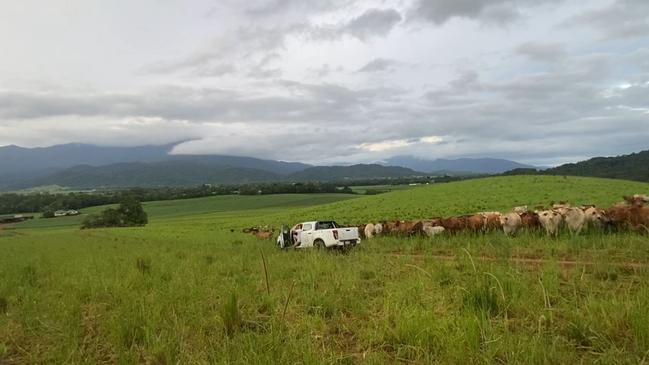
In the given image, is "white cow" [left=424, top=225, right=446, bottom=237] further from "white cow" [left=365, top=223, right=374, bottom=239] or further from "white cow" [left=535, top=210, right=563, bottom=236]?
Answer: "white cow" [left=365, top=223, right=374, bottom=239]

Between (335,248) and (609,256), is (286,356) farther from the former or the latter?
(335,248)

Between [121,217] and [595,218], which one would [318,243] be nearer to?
[595,218]

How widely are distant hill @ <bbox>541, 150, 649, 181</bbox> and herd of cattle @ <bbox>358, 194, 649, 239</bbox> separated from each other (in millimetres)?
88818

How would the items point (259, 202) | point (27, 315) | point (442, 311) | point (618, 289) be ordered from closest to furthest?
point (442, 311) < point (618, 289) < point (27, 315) < point (259, 202)

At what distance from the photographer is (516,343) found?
527 centimetres

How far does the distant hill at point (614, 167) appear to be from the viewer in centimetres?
10074

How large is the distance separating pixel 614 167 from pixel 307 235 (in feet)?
373

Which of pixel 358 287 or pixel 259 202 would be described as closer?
pixel 358 287

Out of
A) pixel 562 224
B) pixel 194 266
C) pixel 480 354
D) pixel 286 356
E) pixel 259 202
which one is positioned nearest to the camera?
pixel 480 354

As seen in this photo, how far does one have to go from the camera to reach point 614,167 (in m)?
112

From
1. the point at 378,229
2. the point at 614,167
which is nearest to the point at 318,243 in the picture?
the point at 378,229

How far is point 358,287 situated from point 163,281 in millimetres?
5276

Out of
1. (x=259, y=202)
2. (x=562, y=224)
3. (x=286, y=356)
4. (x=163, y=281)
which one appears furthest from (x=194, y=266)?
(x=259, y=202)

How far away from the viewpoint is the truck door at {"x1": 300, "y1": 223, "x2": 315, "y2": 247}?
73.2ft
